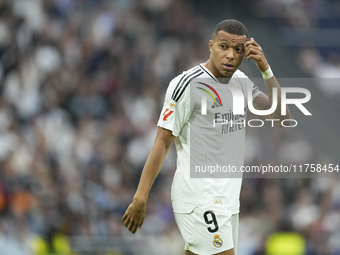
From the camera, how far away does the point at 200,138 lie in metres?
3.40

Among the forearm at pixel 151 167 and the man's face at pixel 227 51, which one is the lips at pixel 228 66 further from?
the forearm at pixel 151 167

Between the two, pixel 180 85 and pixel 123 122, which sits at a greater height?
pixel 123 122

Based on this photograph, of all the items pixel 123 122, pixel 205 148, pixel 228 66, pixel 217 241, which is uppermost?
pixel 123 122

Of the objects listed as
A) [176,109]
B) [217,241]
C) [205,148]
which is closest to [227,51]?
[176,109]

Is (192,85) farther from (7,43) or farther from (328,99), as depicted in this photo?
(7,43)

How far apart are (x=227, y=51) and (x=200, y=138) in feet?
1.98

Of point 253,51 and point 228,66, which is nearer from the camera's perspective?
point 253,51

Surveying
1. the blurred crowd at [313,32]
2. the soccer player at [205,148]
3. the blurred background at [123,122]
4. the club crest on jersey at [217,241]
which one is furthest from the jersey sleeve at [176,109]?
the blurred crowd at [313,32]

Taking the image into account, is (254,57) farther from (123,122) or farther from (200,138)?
(123,122)

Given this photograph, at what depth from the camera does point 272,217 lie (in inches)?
252

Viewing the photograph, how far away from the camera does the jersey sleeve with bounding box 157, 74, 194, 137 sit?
3336mm

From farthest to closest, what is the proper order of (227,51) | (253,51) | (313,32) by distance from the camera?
(313,32)
(227,51)
(253,51)

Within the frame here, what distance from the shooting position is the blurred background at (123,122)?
6.44 meters

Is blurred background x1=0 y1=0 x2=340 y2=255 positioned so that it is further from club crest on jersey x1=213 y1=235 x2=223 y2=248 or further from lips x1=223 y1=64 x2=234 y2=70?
lips x1=223 y1=64 x2=234 y2=70
